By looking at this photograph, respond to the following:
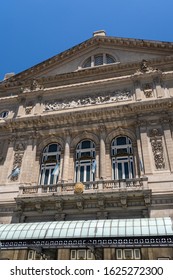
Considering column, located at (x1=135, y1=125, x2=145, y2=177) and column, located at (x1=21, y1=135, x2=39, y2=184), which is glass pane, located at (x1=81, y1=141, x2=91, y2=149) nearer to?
column, located at (x1=135, y1=125, x2=145, y2=177)

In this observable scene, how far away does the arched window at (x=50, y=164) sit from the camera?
2120 cm

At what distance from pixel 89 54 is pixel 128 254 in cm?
2175

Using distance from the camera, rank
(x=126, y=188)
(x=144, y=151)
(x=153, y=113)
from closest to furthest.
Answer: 1. (x=126, y=188)
2. (x=144, y=151)
3. (x=153, y=113)

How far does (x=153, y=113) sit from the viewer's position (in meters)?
21.9

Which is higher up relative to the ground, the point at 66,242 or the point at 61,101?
the point at 61,101

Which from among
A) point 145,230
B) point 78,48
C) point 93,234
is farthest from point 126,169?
point 78,48

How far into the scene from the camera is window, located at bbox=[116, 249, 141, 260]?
1545cm

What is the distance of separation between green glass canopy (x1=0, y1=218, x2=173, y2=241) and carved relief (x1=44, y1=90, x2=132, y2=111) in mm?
12888

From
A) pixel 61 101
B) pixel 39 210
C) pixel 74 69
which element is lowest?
pixel 39 210

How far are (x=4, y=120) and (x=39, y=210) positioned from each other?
11.3m

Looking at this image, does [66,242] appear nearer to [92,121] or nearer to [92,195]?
[92,195]

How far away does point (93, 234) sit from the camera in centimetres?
1387

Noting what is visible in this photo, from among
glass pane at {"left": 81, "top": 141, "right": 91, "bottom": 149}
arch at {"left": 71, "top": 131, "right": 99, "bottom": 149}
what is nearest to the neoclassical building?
arch at {"left": 71, "top": 131, "right": 99, "bottom": 149}

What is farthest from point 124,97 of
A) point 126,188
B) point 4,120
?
point 4,120
